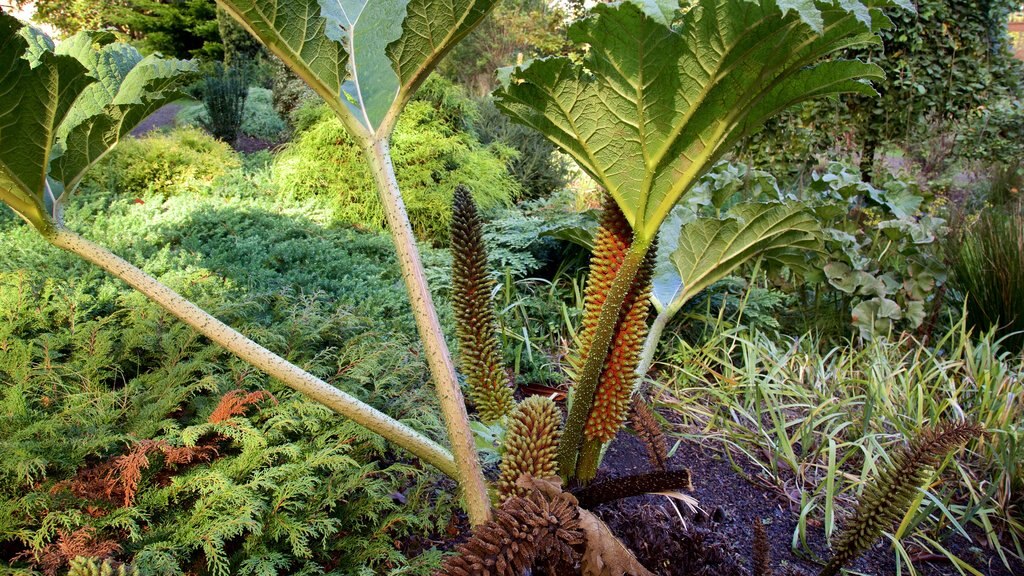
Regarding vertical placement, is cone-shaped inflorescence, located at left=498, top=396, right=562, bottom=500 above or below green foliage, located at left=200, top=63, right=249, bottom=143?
below

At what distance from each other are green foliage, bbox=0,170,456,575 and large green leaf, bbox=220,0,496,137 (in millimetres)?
966

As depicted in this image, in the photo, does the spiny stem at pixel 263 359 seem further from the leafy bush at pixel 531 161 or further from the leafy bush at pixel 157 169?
the leafy bush at pixel 531 161

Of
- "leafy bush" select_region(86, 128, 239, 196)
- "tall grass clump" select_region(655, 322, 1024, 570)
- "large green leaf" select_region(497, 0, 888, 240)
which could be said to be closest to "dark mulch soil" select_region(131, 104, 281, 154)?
"leafy bush" select_region(86, 128, 239, 196)

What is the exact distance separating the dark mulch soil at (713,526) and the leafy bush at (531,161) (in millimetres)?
5096

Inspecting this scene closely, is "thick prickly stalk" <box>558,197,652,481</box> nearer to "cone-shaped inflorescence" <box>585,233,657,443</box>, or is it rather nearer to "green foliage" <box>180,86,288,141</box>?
"cone-shaped inflorescence" <box>585,233,657,443</box>

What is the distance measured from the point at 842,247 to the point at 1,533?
3.49m

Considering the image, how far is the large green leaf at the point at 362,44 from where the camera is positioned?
1.08 m

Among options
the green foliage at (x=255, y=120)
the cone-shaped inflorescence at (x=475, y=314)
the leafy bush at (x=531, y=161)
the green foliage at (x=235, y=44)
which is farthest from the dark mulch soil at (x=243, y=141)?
the cone-shaped inflorescence at (x=475, y=314)

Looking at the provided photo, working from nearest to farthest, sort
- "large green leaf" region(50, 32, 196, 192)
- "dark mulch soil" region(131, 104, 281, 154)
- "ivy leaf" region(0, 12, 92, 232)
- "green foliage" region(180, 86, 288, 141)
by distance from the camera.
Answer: "ivy leaf" region(0, 12, 92, 232), "large green leaf" region(50, 32, 196, 192), "dark mulch soil" region(131, 104, 281, 154), "green foliage" region(180, 86, 288, 141)

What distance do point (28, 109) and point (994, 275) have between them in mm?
4361

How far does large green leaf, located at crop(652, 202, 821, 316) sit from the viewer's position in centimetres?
199

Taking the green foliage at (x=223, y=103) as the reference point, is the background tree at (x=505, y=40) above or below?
above

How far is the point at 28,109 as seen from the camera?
1.12 m

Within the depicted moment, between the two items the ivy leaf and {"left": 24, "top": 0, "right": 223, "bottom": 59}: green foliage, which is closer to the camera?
the ivy leaf
